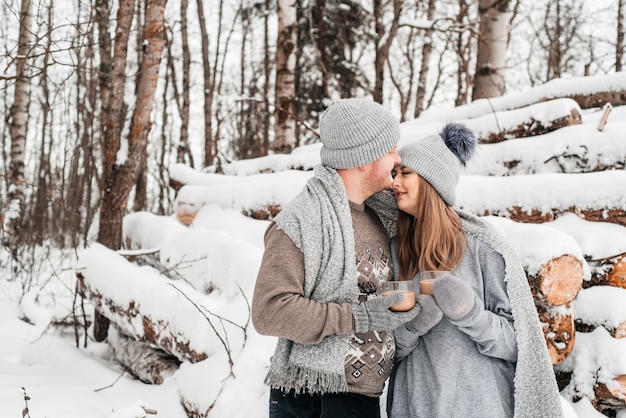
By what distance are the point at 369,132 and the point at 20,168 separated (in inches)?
384

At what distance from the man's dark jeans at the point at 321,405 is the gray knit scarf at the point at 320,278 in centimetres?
5

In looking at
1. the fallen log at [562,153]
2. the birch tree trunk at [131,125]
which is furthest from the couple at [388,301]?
the birch tree trunk at [131,125]

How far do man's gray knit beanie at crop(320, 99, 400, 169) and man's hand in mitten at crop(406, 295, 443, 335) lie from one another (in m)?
0.65

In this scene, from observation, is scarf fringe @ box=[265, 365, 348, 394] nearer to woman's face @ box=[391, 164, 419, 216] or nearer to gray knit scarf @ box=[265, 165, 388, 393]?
gray knit scarf @ box=[265, 165, 388, 393]

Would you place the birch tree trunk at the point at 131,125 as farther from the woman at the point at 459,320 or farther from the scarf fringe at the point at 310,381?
the scarf fringe at the point at 310,381

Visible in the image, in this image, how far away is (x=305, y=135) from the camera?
13359mm

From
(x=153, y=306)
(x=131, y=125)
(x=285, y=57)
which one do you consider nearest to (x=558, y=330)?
(x=153, y=306)

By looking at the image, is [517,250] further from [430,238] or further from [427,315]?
[427,315]

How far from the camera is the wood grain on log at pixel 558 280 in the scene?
3168 millimetres

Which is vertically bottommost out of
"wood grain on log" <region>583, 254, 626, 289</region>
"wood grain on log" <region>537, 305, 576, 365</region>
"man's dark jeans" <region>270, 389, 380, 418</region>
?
"wood grain on log" <region>537, 305, 576, 365</region>

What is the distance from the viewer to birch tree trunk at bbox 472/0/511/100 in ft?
24.3

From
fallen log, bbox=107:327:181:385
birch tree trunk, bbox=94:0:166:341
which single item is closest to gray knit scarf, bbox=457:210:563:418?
fallen log, bbox=107:327:181:385

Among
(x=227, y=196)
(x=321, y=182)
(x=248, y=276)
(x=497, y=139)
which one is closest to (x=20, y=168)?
(x=227, y=196)

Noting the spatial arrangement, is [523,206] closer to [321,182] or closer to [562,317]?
[562,317]
